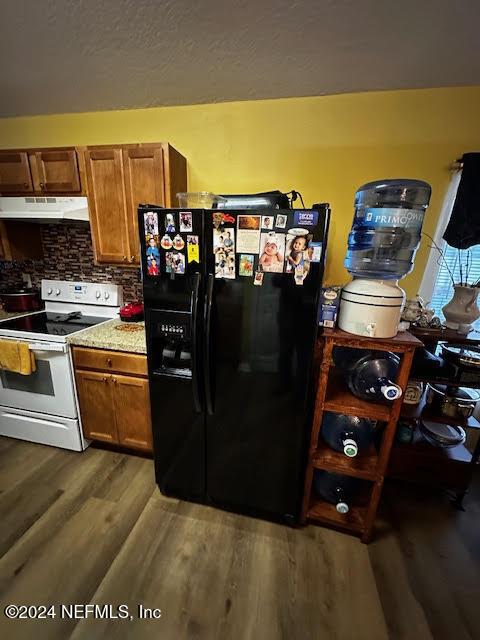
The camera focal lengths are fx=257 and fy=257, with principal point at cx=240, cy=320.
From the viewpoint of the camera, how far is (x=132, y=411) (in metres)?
1.77

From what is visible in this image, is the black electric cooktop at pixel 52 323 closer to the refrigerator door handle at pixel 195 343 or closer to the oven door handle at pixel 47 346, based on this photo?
the oven door handle at pixel 47 346

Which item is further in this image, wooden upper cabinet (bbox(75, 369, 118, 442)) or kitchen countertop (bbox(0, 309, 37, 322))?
kitchen countertop (bbox(0, 309, 37, 322))

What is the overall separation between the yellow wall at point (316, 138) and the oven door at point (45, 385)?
1543mm

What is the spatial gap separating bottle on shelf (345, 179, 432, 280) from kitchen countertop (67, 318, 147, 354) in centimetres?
138

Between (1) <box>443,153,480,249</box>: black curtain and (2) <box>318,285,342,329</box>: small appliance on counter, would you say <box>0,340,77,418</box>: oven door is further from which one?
(1) <box>443,153,480,249</box>: black curtain

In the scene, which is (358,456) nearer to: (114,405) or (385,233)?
(385,233)

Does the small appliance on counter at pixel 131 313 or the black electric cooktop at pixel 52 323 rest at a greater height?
the small appliance on counter at pixel 131 313

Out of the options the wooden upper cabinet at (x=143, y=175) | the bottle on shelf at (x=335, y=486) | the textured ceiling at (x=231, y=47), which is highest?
the textured ceiling at (x=231, y=47)

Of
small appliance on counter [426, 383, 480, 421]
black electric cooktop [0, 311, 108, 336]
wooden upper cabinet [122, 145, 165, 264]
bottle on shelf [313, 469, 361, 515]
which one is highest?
wooden upper cabinet [122, 145, 165, 264]

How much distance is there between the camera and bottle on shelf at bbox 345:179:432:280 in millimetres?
1279

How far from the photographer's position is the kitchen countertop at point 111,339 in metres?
1.65

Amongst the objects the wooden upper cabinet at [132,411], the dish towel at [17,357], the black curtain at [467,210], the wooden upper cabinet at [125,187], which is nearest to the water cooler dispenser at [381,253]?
the black curtain at [467,210]

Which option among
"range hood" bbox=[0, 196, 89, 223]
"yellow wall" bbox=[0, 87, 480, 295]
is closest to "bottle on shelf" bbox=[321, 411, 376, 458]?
"yellow wall" bbox=[0, 87, 480, 295]

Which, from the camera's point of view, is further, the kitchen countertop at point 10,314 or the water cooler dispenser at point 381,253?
the kitchen countertop at point 10,314
